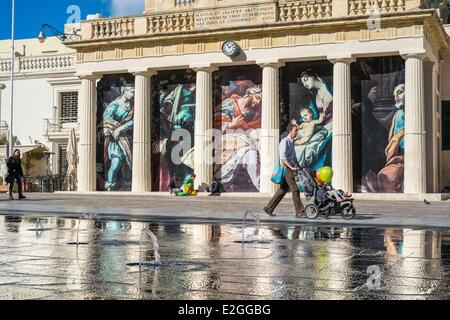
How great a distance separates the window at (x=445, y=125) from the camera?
36812mm

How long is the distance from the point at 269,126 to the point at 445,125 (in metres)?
10.4

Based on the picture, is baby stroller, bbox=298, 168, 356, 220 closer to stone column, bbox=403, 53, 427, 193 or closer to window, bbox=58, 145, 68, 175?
stone column, bbox=403, 53, 427, 193

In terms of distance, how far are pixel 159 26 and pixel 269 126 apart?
8.17 metres

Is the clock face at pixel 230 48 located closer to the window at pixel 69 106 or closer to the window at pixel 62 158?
the window at pixel 69 106

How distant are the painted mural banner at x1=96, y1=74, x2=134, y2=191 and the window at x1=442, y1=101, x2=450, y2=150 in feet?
54.3

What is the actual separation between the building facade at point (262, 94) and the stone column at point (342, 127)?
0.05 m

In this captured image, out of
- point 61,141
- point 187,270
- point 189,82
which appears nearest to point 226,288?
point 187,270

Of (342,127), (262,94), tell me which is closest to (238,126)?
(262,94)

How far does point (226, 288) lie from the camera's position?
6141 mm

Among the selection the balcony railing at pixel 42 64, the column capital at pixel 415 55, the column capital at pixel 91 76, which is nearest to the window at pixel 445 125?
the column capital at pixel 415 55

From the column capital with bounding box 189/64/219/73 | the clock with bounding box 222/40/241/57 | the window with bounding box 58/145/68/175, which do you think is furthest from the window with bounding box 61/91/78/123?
the clock with bounding box 222/40/241/57

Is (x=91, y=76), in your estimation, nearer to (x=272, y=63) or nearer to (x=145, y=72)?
(x=145, y=72)

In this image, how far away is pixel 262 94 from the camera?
109ft
